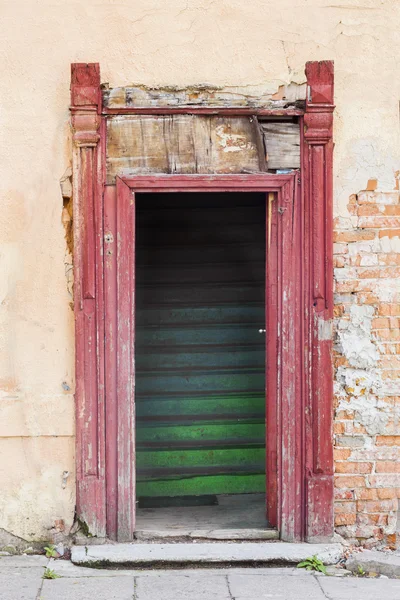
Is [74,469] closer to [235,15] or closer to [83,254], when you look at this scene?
[83,254]

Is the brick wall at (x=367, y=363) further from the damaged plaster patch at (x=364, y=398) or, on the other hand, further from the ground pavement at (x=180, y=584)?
the ground pavement at (x=180, y=584)

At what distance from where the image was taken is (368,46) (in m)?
5.14

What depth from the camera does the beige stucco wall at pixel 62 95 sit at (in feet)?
16.6

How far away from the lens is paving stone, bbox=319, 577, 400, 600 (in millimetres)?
4520

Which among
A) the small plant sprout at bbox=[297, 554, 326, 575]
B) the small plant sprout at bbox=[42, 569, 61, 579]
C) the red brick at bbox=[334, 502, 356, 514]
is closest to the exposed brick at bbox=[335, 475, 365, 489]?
the red brick at bbox=[334, 502, 356, 514]

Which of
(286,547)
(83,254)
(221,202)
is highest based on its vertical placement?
(221,202)

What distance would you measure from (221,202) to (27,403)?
2.30m

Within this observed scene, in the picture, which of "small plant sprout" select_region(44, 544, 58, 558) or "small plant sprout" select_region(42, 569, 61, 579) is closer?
"small plant sprout" select_region(42, 569, 61, 579)

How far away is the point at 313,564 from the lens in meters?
4.91

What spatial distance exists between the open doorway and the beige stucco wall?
51.4 inches

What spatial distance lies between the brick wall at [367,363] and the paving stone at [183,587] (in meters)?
0.95

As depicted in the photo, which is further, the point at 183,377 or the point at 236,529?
the point at 183,377

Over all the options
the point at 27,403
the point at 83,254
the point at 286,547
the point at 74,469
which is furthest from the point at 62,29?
the point at 286,547

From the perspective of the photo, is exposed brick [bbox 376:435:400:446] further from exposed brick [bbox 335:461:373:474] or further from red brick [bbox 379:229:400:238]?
red brick [bbox 379:229:400:238]
